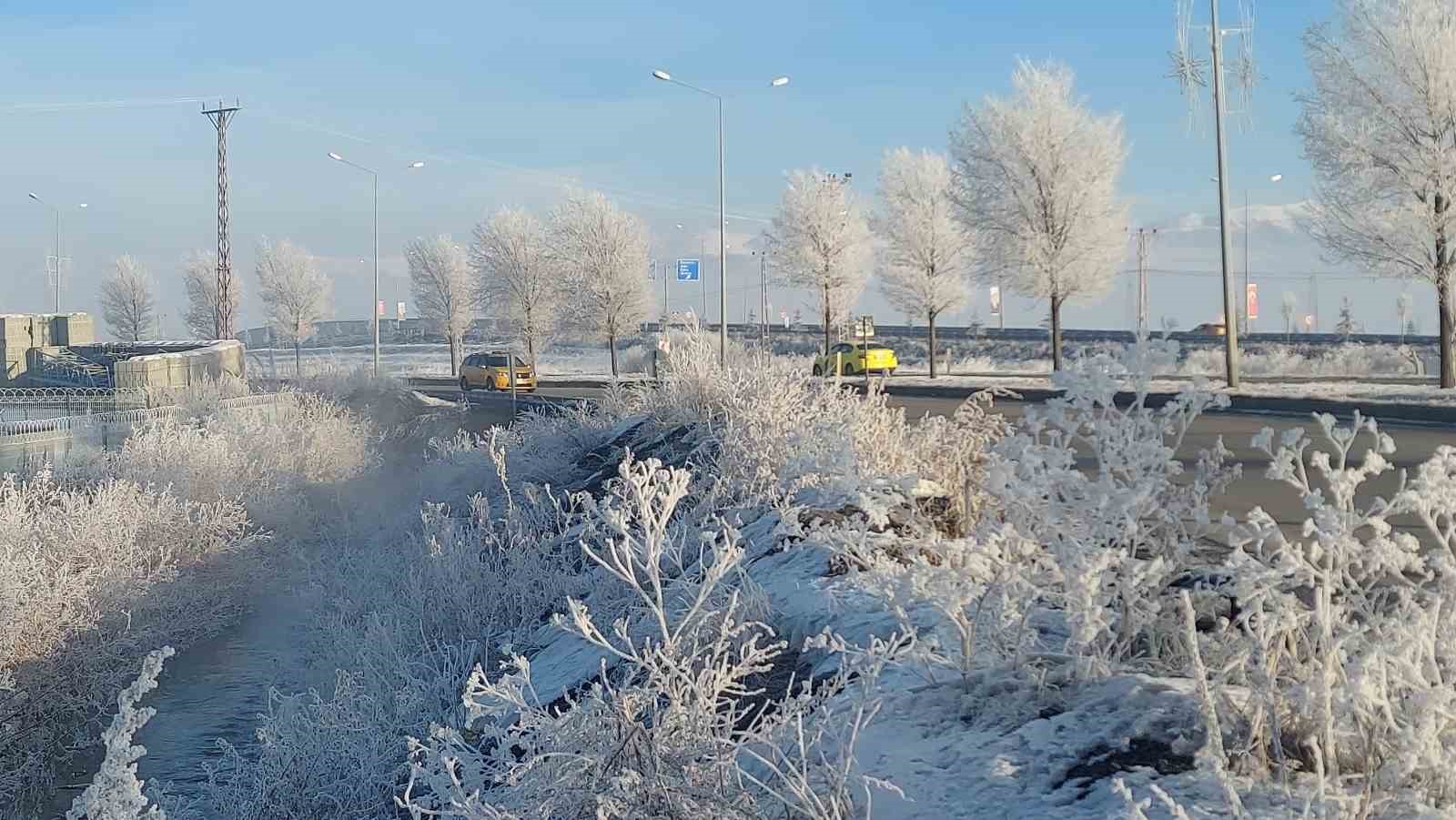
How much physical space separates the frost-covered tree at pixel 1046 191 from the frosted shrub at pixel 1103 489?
31230mm

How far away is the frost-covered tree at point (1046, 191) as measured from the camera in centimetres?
3522

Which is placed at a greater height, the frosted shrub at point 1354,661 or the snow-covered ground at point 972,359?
the snow-covered ground at point 972,359

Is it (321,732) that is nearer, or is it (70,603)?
(321,732)

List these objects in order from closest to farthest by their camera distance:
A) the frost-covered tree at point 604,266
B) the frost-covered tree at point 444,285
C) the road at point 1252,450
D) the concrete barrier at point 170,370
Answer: the road at point 1252,450
the concrete barrier at point 170,370
the frost-covered tree at point 604,266
the frost-covered tree at point 444,285

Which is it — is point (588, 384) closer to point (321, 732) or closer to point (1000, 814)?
point (321, 732)

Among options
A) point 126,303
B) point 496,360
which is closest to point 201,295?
point 126,303

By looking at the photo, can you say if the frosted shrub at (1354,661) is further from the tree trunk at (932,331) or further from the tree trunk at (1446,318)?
the tree trunk at (932,331)

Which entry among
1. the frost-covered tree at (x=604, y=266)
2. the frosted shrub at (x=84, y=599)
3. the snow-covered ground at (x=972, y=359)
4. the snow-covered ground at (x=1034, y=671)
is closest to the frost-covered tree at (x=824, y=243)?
the snow-covered ground at (x=972, y=359)

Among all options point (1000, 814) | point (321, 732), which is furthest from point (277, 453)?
A: point (1000, 814)

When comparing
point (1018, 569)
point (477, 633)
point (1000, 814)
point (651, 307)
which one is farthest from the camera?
point (651, 307)

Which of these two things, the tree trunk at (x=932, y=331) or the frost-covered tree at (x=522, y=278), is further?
the frost-covered tree at (x=522, y=278)

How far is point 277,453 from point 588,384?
26748mm

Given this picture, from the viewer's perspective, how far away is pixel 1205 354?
48.4 metres

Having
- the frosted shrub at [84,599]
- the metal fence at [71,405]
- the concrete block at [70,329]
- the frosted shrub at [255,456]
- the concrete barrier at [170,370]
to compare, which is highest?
the concrete block at [70,329]
